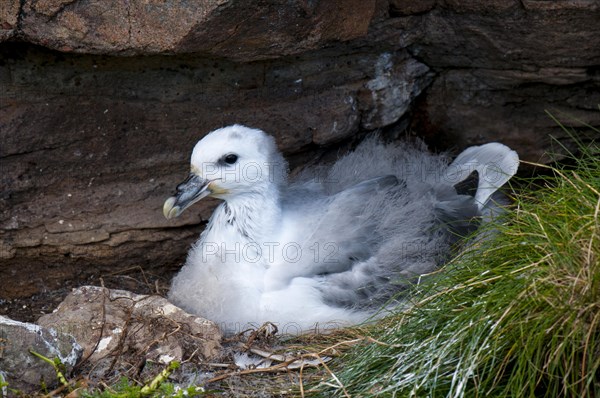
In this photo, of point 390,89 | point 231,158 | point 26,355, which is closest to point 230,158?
point 231,158

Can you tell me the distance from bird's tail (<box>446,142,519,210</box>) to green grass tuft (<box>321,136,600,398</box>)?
0.96m

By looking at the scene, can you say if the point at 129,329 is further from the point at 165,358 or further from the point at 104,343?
the point at 165,358

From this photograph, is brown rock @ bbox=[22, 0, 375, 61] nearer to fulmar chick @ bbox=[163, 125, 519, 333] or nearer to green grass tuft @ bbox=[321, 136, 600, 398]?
fulmar chick @ bbox=[163, 125, 519, 333]

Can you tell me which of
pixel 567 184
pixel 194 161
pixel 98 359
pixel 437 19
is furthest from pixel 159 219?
pixel 567 184

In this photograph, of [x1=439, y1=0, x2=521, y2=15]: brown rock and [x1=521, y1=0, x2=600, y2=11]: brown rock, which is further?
[x1=439, y1=0, x2=521, y2=15]: brown rock

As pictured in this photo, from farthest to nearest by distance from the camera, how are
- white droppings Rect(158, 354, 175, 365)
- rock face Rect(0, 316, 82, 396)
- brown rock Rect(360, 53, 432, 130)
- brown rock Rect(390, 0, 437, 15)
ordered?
brown rock Rect(360, 53, 432, 130)
brown rock Rect(390, 0, 437, 15)
white droppings Rect(158, 354, 175, 365)
rock face Rect(0, 316, 82, 396)

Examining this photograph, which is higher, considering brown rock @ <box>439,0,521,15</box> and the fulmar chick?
brown rock @ <box>439,0,521,15</box>

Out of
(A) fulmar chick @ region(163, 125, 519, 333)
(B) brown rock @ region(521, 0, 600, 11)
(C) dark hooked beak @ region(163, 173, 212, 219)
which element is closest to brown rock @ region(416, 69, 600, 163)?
(B) brown rock @ region(521, 0, 600, 11)

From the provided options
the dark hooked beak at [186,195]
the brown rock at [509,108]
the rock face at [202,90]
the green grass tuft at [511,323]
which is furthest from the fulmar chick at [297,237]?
the brown rock at [509,108]

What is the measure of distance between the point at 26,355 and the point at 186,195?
42.9 inches

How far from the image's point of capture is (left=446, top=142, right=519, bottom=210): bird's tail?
182 inches

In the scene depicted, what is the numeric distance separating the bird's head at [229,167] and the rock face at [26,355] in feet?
2.87

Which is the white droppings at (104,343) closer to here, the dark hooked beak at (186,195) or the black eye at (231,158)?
the dark hooked beak at (186,195)

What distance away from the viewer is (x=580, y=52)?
470cm
